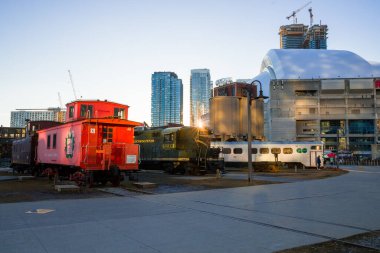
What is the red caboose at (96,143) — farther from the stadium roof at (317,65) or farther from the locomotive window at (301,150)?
the stadium roof at (317,65)

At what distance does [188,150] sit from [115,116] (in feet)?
→ 35.3

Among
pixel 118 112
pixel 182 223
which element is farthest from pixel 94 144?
pixel 182 223

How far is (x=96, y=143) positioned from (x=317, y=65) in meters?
111

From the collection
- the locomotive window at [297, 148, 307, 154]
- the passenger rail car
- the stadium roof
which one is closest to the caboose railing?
the passenger rail car

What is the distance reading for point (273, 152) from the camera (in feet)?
128

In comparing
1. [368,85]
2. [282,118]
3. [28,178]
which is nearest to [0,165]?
[28,178]

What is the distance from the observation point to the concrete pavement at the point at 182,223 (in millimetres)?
6129

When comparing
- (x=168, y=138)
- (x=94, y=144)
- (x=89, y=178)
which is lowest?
(x=89, y=178)

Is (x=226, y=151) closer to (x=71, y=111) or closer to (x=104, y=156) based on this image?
(x=71, y=111)

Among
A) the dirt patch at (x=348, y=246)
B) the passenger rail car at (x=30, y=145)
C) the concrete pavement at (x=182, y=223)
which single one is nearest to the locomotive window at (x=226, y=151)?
the passenger rail car at (x=30, y=145)

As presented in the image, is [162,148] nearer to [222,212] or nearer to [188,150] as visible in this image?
[188,150]

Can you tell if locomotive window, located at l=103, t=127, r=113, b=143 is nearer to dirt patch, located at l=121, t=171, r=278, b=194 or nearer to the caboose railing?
the caboose railing

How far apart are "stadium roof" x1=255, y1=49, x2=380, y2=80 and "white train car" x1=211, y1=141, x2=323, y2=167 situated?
2872 inches

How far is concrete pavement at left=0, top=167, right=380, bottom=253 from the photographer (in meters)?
6.13
